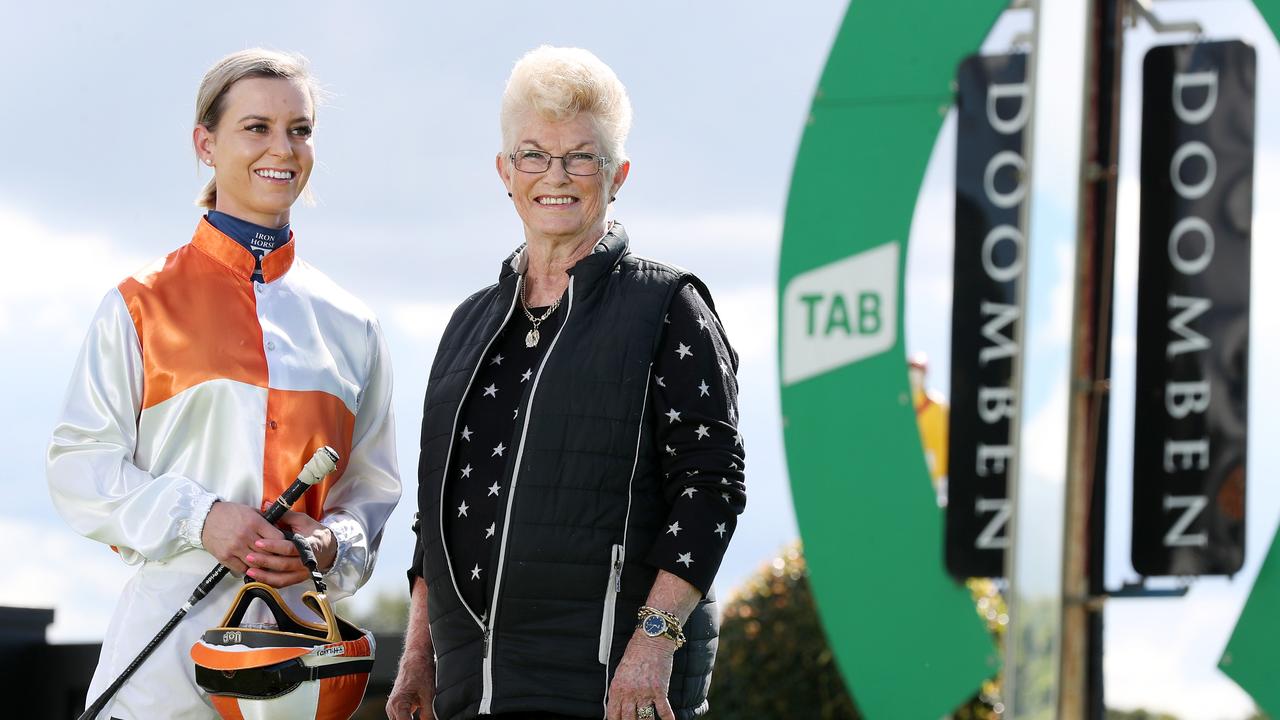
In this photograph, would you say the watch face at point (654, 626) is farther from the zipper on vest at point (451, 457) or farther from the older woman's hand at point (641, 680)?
the zipper on vest at point (451, 457)

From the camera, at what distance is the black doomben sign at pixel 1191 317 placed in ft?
7.23

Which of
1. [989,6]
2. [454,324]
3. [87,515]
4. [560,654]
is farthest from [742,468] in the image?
[87,515]

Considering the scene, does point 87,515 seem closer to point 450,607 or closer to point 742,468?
point 450,607

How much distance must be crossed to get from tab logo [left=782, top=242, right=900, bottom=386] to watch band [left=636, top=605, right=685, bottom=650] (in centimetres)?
51

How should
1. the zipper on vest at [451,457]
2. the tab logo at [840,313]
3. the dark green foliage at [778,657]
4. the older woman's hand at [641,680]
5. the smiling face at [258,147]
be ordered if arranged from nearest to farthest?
1. the tab logo at [840,313]
2. the older woman's hand at [641,680]
3. the zipper on vest at [451,457]
4. the smiling face at [258,147]
5. the dark green foliage at [778,657]

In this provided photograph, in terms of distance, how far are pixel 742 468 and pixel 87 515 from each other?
47.8 inches

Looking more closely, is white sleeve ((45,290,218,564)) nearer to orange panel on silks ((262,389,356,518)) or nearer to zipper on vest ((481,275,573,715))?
orange panel on silks ((262,389,356,518))

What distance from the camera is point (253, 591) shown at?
113 inches

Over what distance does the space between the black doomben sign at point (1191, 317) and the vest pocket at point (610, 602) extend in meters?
0.85

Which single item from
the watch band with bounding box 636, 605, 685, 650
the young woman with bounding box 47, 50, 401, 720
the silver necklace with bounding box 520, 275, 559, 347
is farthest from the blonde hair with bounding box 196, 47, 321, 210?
the watch band with bounding box 636, 605, 685, 650

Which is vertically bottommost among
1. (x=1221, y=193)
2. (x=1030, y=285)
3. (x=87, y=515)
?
(x=87, y=515)

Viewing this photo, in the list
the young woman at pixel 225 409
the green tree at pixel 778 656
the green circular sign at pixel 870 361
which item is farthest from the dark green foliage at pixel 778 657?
the green circular sign at pixel 870 361

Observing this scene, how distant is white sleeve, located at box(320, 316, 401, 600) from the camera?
312 cm

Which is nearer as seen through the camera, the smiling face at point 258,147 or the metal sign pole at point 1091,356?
the metal sign pole at point 1091,356
